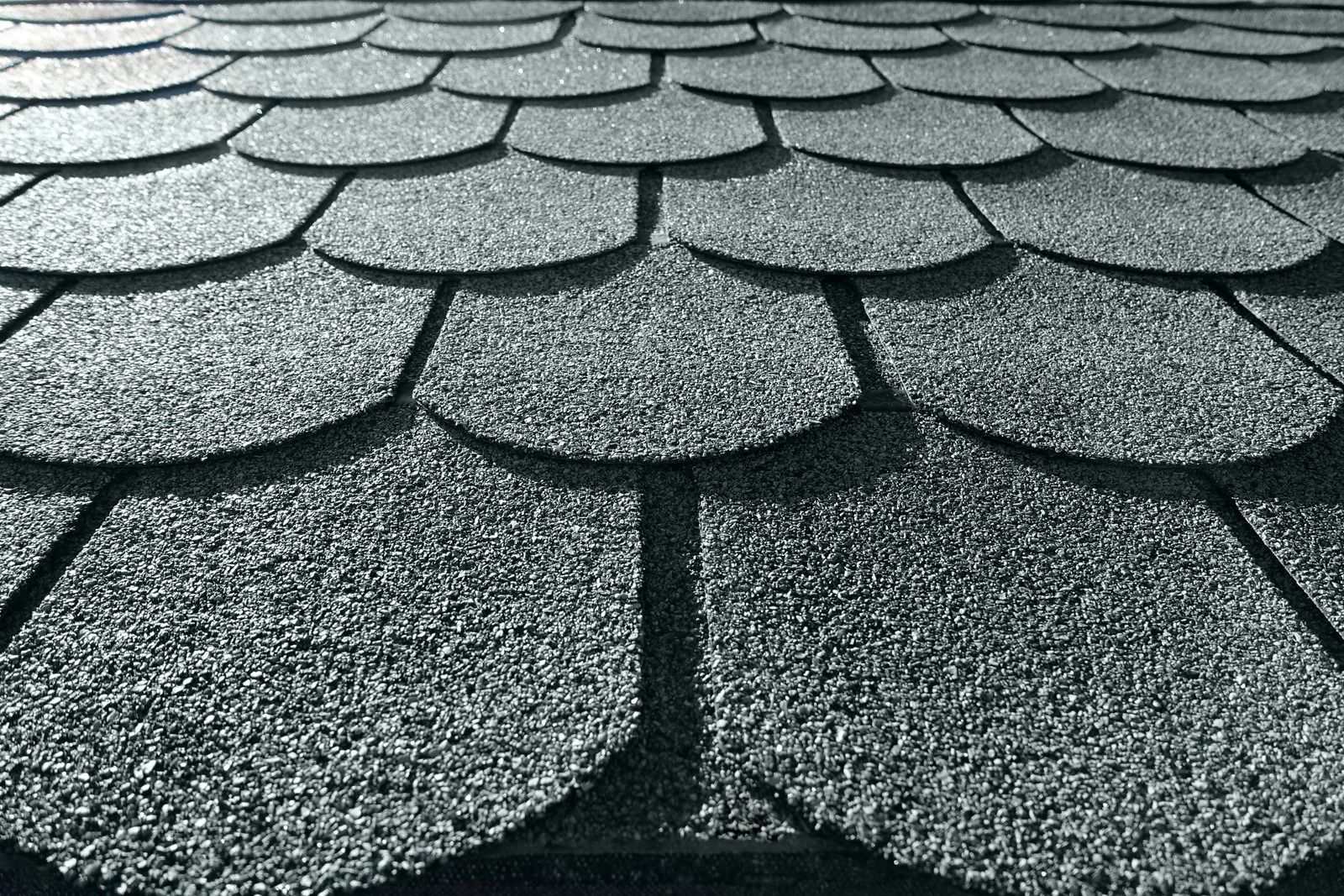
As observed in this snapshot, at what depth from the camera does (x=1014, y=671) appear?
0.55 m

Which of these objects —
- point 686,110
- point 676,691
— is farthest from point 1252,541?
point 686,110

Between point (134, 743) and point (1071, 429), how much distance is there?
746 millimetres

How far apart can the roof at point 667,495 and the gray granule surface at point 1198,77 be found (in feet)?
0.32

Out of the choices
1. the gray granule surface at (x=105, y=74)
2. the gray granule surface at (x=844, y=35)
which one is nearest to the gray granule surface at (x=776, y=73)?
the gray granule surface at (x=844, y=35)

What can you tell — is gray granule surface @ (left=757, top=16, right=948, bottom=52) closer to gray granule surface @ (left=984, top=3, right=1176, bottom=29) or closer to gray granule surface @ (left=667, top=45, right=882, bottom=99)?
gray granule surface @ (left=667, top=45, right=882, bottom=99)

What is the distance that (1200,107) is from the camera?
1.30m

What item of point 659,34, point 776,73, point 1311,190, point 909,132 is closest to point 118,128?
point 659,34

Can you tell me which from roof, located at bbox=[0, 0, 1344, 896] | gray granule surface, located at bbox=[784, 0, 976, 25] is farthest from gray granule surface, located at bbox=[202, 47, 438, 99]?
gray granule surface, located at bbox=[784, 0, 976, 25]

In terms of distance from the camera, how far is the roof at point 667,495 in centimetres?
47

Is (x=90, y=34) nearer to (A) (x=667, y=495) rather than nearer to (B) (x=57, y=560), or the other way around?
(B) (x=57, y=560)

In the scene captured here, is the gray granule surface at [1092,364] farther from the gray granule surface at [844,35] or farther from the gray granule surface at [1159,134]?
the gray granule surface at [844,35]

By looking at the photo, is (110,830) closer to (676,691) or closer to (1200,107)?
(676,691)

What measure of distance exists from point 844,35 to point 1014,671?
1340 millimetres

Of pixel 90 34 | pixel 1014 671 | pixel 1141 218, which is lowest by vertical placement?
pixel 1014 671
